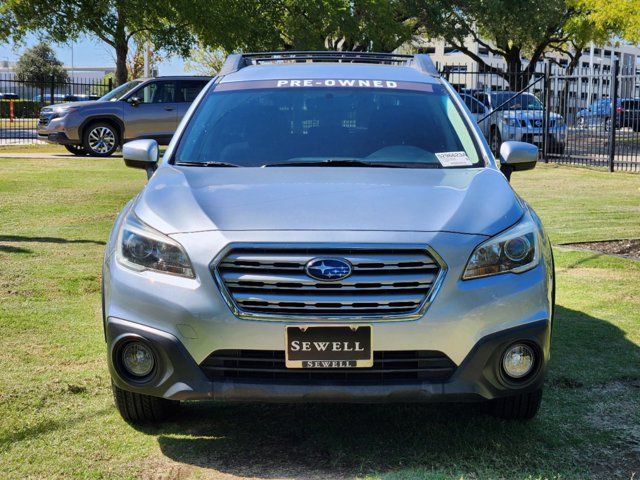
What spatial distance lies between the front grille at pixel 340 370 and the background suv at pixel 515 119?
18.4 meters

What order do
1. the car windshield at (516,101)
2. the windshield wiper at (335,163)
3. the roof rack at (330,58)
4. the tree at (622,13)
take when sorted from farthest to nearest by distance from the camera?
the tree at (622,13)
the car windshield at (516,101)
the roof rack at (330,58)
the windshield wiper at (335,163)

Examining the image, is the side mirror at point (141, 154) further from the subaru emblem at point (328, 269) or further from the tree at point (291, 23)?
the tree at point (291, 23)

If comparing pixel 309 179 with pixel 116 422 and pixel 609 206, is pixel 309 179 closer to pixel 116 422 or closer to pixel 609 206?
pixel 116 422

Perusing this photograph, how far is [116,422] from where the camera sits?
13.4 ft

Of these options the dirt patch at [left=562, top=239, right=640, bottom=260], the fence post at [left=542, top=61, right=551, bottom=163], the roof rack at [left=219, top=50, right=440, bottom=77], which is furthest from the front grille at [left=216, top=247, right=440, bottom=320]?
the fence post at [left=542, top=61, right=551, bottom=163]

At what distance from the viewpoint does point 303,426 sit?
13.4 feet

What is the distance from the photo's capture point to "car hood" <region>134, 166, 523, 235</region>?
3.57 metres

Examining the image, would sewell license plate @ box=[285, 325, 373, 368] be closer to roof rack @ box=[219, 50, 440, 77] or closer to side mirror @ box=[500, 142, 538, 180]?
side mirror @ box=[500, 142, 538, 180]

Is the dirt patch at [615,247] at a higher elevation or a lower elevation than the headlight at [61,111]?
lower

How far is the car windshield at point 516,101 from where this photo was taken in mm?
22828

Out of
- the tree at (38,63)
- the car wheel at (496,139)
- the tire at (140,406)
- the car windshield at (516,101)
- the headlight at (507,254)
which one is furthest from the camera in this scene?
the tree at (38,63)

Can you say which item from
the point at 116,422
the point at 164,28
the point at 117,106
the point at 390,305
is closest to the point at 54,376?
Answer: the point at 116,422

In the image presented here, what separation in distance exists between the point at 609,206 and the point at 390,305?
10.1 meters

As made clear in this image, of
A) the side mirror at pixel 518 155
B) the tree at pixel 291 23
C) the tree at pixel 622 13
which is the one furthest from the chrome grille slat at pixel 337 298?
the tree at pixel 291 23
